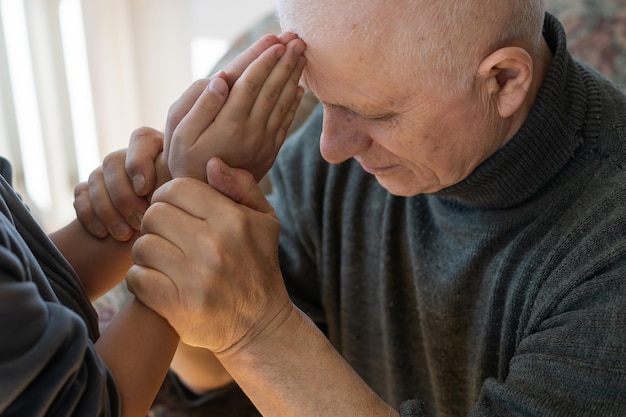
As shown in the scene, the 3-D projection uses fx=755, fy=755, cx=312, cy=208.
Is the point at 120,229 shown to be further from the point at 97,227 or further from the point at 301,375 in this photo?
the point at 301,375

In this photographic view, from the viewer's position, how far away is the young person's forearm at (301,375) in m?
0.98

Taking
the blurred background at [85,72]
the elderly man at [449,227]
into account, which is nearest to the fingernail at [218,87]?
the elderly man at [449,227]

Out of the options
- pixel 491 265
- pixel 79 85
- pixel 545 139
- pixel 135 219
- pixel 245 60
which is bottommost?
pixel 79 85

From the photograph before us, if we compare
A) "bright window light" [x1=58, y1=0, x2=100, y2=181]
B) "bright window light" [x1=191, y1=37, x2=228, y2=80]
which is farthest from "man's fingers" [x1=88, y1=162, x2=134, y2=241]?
"bright window light" [x1=191, y1=37, x2=228, y2=80]

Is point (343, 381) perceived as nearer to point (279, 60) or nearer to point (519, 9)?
point (279, 60)

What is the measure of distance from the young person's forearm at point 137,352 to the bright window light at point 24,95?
1.47 m

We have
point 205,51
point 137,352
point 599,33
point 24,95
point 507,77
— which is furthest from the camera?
point 205,51

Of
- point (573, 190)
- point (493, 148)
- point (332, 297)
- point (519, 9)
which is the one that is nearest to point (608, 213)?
point (573, 190)

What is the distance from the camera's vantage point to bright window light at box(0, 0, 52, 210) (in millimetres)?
2100

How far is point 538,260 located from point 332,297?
0.49 meters

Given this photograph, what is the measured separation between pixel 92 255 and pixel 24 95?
128 centimetres

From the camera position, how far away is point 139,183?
1.03m

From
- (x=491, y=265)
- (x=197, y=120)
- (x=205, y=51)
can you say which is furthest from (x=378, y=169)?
(x=205, y=51)

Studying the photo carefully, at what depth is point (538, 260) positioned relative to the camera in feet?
3.57
